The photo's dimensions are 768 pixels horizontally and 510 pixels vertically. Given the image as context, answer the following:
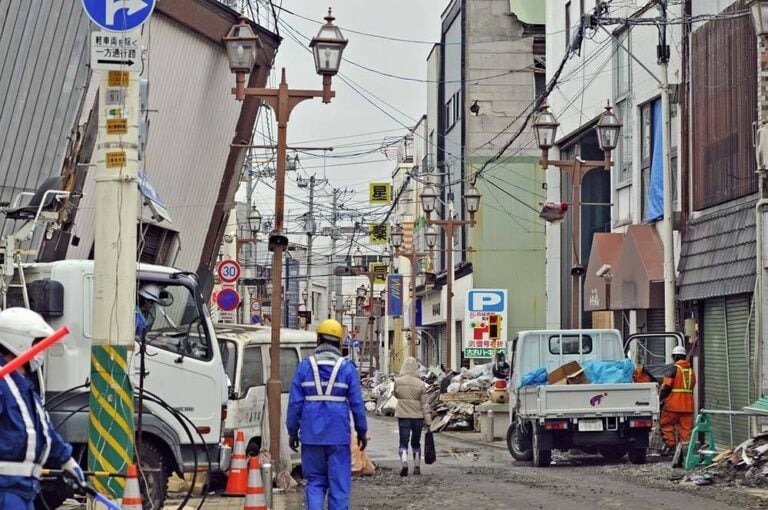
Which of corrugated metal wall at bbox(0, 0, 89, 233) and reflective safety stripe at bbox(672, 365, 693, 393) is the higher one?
corrugated metal wall at bbox(0, 0, 89, 233)

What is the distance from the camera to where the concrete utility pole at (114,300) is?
9.98 meters

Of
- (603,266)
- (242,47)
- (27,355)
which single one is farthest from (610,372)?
(27,355)

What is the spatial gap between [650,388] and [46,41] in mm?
10654

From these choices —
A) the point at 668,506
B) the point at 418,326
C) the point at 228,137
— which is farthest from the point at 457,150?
the point at 668,506

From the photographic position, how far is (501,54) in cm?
5262

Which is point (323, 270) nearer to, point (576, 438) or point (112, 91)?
point (576, 438)

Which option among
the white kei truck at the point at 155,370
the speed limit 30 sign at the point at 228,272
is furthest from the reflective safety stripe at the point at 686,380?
the speed limit 30 sign at the point at 228,272

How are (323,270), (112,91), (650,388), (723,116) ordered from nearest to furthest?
(112,91) → (650,388) → (723,116) → (323,270)

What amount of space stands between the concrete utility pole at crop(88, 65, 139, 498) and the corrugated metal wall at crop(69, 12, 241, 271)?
9465 mm

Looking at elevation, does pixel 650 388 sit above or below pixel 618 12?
below

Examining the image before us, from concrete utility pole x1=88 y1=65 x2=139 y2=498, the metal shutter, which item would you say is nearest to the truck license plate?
the metal shutter

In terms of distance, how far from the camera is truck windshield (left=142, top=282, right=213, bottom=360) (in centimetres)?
1409

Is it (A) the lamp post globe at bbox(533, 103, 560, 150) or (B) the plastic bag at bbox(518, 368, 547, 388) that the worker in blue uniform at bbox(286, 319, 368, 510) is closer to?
(B) the plastic bag at bbox(518, 368, 547, 388)

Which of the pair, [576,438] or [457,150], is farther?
[457,150]
